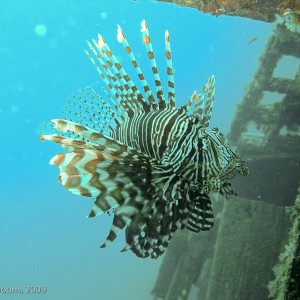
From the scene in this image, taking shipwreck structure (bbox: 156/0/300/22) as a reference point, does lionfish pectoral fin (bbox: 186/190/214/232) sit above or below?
below

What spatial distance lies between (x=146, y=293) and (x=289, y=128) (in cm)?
2719

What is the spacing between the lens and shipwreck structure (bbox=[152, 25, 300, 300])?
5.80 m

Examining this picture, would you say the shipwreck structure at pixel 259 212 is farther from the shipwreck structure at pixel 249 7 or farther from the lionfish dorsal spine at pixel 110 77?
the lionfish dorsal spine at pixel 110 77

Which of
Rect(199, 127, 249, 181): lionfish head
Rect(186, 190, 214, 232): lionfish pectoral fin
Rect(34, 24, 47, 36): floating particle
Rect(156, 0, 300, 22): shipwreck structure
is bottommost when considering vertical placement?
Rect(186, 190, 214, 232): lionfish pectoral fin

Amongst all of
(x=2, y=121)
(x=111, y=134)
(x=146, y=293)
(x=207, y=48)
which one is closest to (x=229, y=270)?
(x=111, y=134)

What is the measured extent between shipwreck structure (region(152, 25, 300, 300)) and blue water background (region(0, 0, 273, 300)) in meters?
23.2

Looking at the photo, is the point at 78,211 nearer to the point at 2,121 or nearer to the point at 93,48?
the point at 2,121

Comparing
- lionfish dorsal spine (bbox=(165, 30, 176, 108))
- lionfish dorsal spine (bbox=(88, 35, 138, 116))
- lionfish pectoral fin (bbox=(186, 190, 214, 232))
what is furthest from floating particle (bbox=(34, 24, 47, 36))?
lionfish pectoral fin (bbox=(186, 190, 214, 232))

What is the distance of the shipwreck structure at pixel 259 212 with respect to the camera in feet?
19.0

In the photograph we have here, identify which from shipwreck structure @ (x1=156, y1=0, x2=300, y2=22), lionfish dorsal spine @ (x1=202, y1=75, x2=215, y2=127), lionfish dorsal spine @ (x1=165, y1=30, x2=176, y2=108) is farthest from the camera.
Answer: shipwreck structure @ (x1=156, y1=0, x2=300, y2=22)

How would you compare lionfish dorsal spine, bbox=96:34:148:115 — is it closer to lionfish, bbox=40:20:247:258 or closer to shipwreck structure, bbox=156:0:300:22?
lionfish, bbox=40:20:247:258

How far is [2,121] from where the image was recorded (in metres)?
102

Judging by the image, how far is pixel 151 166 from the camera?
2.69 m

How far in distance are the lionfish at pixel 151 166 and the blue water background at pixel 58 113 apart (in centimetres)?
2855
